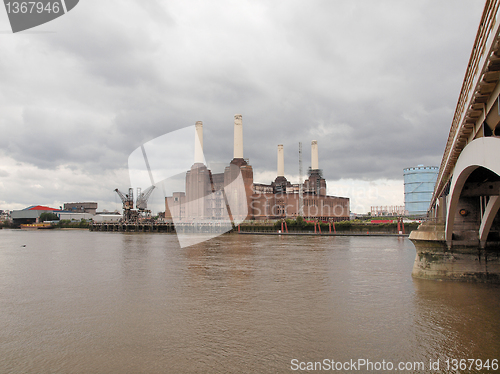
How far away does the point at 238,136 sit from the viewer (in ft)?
273

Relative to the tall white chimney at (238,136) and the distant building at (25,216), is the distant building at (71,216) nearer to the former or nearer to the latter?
the distant building at (25,216)

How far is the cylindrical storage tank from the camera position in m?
102

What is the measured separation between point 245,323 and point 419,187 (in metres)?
103

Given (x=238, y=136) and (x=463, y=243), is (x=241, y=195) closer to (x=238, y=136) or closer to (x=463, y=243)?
(x=238, y=136)

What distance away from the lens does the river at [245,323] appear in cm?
962

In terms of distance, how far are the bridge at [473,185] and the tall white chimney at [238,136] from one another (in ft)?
215

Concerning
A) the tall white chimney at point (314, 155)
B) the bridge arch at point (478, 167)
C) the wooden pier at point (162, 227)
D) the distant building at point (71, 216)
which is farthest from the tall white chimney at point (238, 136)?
the distant building at point (71, 216)

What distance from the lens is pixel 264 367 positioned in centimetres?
925

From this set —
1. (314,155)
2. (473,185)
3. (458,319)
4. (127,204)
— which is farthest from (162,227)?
(458,319)

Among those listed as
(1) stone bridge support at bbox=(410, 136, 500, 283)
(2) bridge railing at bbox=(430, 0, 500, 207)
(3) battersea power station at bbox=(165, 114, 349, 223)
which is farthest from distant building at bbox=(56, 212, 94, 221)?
(2) bridge railing at bbox=(430, 0, 500, 207)

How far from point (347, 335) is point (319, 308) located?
3.15 metres

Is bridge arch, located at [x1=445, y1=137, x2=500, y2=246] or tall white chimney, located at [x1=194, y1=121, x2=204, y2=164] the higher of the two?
tall white chimney, located at [x1=194, y1=121, x2=204, y2=164]

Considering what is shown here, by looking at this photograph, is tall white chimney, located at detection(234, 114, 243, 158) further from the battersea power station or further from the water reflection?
the water reflection

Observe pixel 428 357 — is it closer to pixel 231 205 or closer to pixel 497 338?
pixel 497 338
